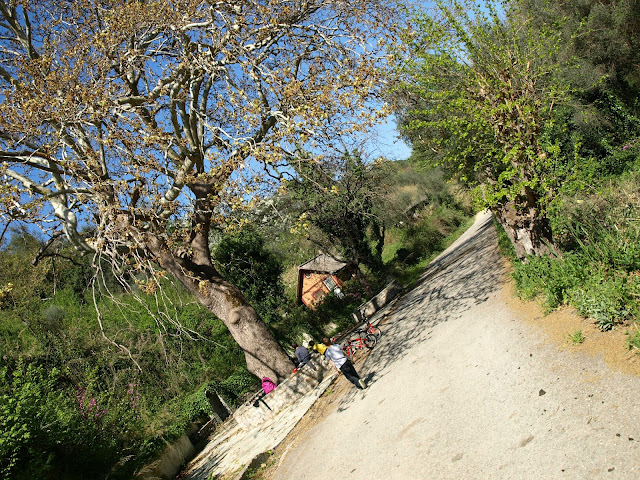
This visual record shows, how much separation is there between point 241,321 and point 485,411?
7.16 meters

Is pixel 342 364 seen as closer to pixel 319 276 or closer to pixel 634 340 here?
pixel 634 340

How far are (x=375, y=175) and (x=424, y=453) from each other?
20434 millimetres

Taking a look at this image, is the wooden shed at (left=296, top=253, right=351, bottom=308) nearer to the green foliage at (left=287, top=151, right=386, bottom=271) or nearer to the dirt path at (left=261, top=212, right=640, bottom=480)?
the green foliage at (left=287, top=151, right=386, bottom=271)

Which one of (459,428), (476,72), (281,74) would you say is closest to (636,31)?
(476,72)

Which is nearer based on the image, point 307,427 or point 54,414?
point 54,414

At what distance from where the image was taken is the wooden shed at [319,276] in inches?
1159

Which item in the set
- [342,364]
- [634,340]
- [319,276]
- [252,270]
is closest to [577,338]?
[634,340]

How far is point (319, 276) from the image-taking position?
31047 mm

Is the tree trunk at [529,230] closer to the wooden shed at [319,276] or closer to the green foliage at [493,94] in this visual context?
the green foliage at [493,94]

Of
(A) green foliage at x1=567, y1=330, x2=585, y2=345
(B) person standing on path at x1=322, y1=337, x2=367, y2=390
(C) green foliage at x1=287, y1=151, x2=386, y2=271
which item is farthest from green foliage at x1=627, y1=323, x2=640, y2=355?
(C) green foliage at x1=287, y1=151, x2=386, y2=271

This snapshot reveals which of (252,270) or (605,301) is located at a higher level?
(252,270)

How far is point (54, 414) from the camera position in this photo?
7.72 m

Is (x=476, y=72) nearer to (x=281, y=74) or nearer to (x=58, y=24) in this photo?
(x=281, y=74)

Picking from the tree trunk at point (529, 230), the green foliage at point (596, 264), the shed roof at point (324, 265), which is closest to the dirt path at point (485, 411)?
the green foliage at point (596, 264)
